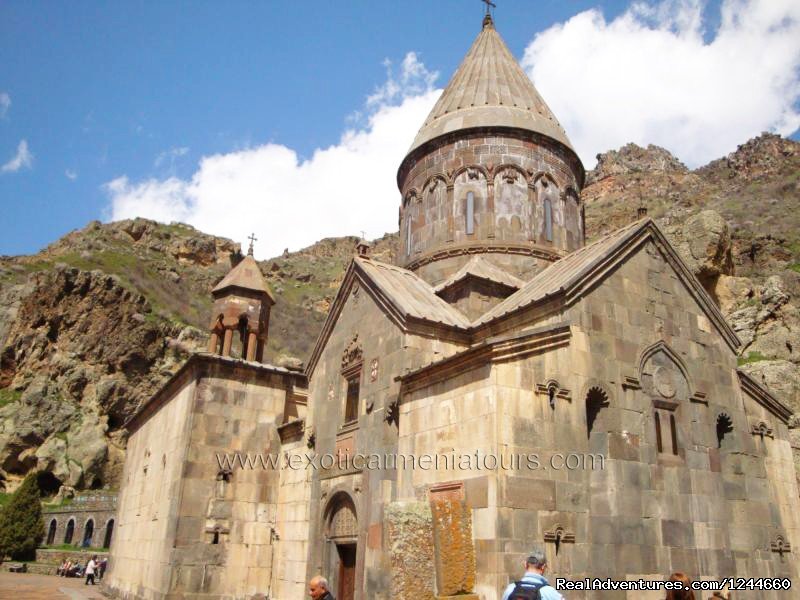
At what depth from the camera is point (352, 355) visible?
10.0m

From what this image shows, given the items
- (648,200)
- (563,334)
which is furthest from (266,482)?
(648,200)

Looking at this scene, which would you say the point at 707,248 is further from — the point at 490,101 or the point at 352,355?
the point at 352,355

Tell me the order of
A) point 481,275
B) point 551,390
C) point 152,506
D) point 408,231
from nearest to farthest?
point 551,390 → point 481,275 → point 152,506 → point 408,231

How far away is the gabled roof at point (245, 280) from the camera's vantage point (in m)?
13.9

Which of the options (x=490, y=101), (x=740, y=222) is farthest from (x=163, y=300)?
(x=490, y=101)

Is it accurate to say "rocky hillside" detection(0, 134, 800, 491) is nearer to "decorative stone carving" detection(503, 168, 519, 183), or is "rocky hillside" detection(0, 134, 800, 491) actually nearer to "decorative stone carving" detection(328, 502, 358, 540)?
"decorative stone carving" detection(328, 502, 358, 540)

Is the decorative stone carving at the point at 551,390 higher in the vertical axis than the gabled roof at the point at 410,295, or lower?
lower

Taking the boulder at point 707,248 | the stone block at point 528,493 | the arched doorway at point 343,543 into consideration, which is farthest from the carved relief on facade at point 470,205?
the boulder at point 707,248

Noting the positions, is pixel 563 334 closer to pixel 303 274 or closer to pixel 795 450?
pixel 795 450

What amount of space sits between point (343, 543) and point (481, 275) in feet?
15.2

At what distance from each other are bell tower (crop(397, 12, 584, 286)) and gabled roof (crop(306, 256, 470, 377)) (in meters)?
1.61

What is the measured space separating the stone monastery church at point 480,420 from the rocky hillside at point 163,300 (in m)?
4.12

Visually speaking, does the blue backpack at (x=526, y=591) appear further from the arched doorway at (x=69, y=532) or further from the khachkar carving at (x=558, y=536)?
the arched doorway at (x=69, y=532)

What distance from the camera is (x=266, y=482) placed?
11875 mm
